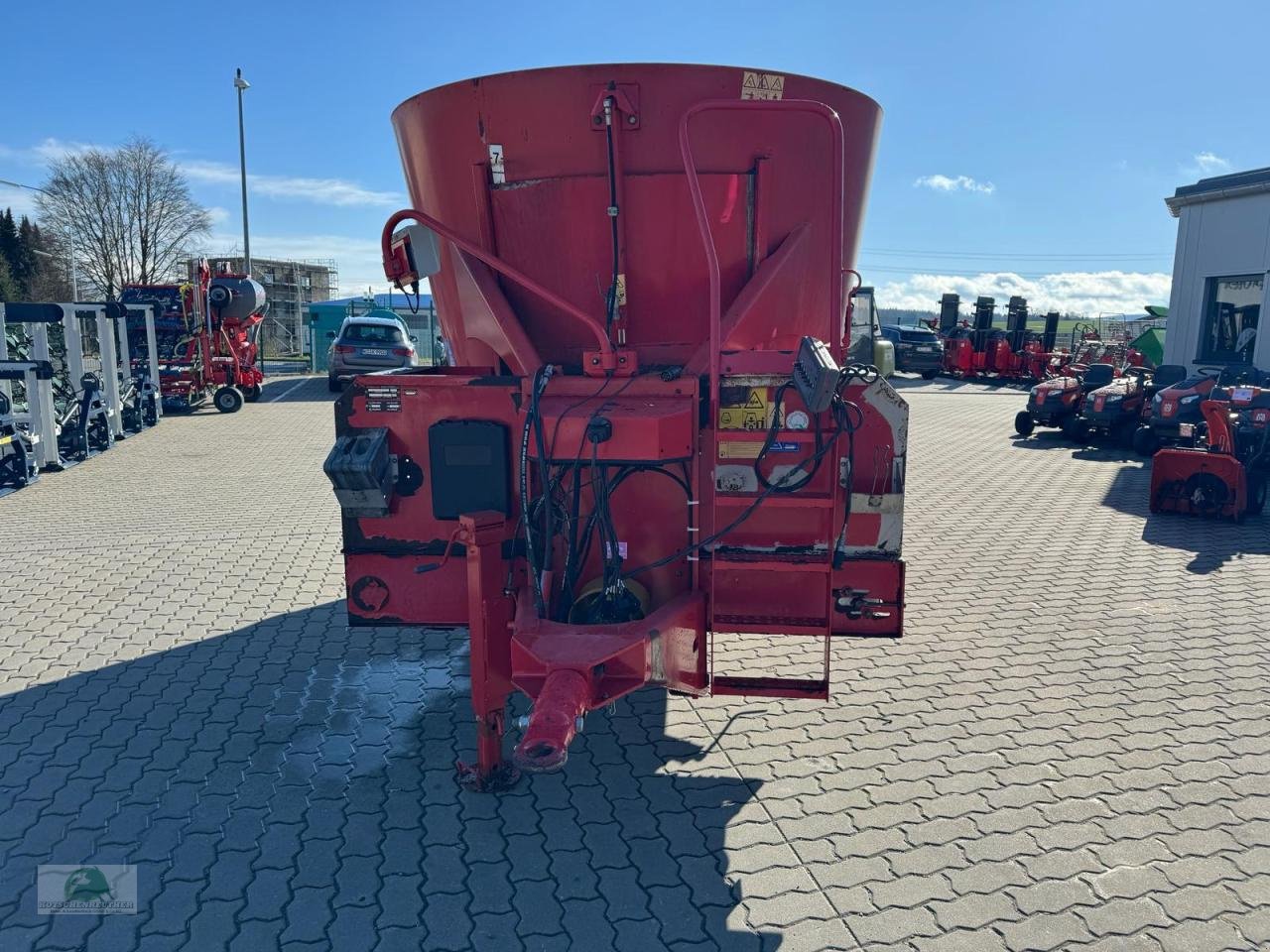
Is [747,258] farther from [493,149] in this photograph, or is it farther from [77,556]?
[77,556]

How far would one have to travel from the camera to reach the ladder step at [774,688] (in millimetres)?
3270

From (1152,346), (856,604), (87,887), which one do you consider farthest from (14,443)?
(1152,346)

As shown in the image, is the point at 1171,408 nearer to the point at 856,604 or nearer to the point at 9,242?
the point at 856,604

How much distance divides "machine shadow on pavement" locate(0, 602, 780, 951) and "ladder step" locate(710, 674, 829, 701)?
1.89 ft

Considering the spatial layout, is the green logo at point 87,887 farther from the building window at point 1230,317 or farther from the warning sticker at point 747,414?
the building window at point 1230,317

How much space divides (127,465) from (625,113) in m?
9.66

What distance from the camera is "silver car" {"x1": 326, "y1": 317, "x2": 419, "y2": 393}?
17281mm

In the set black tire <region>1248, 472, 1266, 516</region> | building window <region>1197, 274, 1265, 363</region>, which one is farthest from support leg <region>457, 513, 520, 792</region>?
building window <region>1197, 274, 1265, 363</region>

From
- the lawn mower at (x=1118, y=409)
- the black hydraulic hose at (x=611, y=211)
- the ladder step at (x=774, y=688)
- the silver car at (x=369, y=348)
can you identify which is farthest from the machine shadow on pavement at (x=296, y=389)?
the ladder step at (x=774, y=688)

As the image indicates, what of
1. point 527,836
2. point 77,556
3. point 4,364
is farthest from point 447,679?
point 4,364

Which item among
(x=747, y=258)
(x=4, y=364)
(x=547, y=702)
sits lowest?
(x=547, y=702)

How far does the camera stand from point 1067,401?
13750 millimetres

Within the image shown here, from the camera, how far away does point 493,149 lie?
3.64m

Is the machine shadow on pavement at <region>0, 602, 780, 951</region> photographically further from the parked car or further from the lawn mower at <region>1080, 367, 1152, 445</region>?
the parked car
